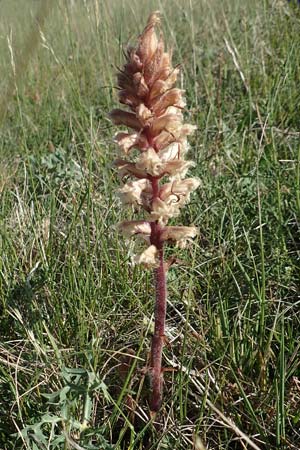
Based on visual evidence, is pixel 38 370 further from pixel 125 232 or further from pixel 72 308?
pixel 125 232

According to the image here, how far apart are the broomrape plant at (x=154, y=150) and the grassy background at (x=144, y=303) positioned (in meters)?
0.16

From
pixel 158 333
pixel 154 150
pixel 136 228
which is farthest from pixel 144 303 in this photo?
pixel 154 150

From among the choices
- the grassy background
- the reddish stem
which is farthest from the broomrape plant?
the grassy background

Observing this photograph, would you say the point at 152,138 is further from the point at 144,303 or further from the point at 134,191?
the point at 144,303

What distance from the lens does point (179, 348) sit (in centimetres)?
184

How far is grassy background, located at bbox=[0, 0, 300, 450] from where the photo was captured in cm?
148

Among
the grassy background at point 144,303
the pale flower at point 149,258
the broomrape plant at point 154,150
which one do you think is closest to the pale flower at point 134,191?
the broomrape plant at point 154,150

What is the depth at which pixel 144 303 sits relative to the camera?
6.57 feet

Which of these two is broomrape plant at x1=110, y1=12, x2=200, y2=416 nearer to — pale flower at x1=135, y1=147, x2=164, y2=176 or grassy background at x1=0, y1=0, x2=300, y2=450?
pale flower at x1=135, y1=147, x2=164, y2=176

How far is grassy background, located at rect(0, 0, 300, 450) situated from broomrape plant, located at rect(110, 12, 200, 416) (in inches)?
6.5

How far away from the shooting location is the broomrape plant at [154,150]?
1350 millimetres

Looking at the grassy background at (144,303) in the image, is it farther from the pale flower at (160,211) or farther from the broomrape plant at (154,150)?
the pale flower at (160,211)

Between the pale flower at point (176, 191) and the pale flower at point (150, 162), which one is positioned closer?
the pale flower at point (150, 162)

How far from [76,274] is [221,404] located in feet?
2.26
